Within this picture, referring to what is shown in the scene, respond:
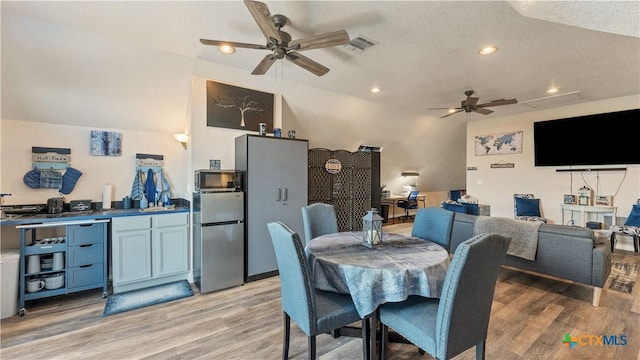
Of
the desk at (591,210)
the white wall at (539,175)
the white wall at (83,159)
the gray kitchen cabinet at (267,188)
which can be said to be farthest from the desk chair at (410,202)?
the white wall at (83,159)

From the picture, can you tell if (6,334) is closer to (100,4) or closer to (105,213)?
(105,213)

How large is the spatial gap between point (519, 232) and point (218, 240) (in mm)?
3642

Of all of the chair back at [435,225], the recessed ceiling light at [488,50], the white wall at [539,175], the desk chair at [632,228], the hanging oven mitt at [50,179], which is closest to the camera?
the chair back at [435,225]

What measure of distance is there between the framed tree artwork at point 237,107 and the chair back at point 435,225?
98.3 inches

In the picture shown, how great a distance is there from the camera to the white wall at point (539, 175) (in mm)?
4910

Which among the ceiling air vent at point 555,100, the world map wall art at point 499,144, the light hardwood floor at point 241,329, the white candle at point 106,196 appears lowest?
the light hardwood floor at point 241,329

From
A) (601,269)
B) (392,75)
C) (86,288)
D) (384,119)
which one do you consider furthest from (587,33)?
(86,288)

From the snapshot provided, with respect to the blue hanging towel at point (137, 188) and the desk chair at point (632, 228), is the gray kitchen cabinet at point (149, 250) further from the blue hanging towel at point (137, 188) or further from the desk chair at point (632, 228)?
the desk chair at point (632, 228)

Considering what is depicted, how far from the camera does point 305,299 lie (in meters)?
1.64

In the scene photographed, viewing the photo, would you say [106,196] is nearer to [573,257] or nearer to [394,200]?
[573,257]

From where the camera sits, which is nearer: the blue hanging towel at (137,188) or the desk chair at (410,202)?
the blue hanging towel at (137,188)

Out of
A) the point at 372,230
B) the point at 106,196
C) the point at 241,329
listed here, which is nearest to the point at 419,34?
the point at 372,230

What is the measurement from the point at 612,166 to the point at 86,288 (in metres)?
8.61

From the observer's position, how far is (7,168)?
3.02 m
